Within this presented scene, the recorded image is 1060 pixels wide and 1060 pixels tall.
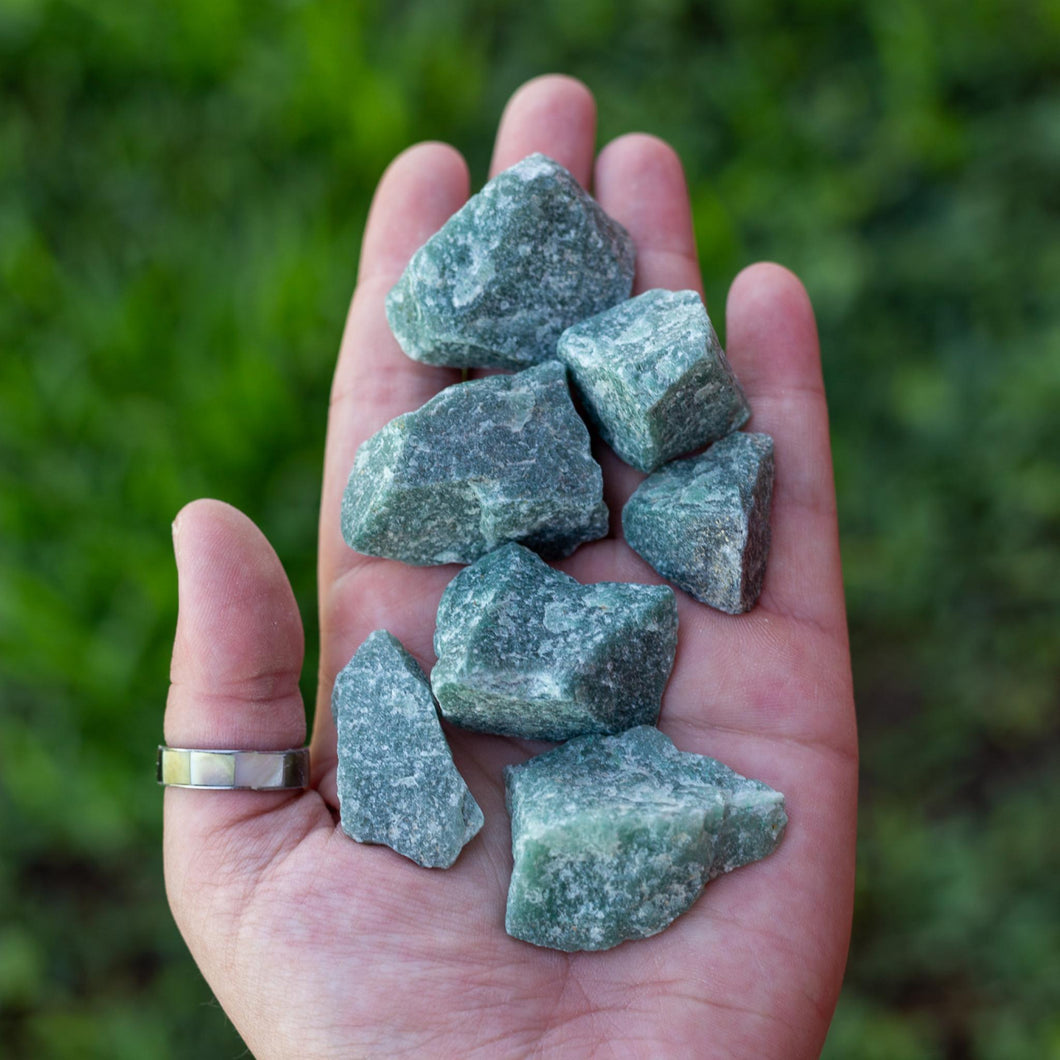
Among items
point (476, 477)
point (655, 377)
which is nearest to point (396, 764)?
point (476, 477)

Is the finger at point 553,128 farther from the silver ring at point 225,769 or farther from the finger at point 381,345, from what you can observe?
the silver ring at point 225,769

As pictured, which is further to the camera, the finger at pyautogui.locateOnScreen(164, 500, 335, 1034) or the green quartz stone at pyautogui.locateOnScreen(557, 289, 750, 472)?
the green quartz stone at pyautogui.locateOnScreen(557, 289, 750, 472)

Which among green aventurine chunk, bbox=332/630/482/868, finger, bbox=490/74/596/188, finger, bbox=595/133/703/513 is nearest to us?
green aventurine chunk, bbox=332/630/482/868

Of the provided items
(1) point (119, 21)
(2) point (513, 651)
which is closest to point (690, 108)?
(1) point (119, 21)

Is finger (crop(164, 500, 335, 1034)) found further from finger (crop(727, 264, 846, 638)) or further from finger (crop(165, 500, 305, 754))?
finger (crop(727, 264, 846, 638))

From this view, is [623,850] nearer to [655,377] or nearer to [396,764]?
[396,764]

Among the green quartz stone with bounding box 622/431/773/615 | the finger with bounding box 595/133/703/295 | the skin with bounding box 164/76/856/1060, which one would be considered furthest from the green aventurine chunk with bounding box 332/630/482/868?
the finger with bounding box 595/133/703/295
